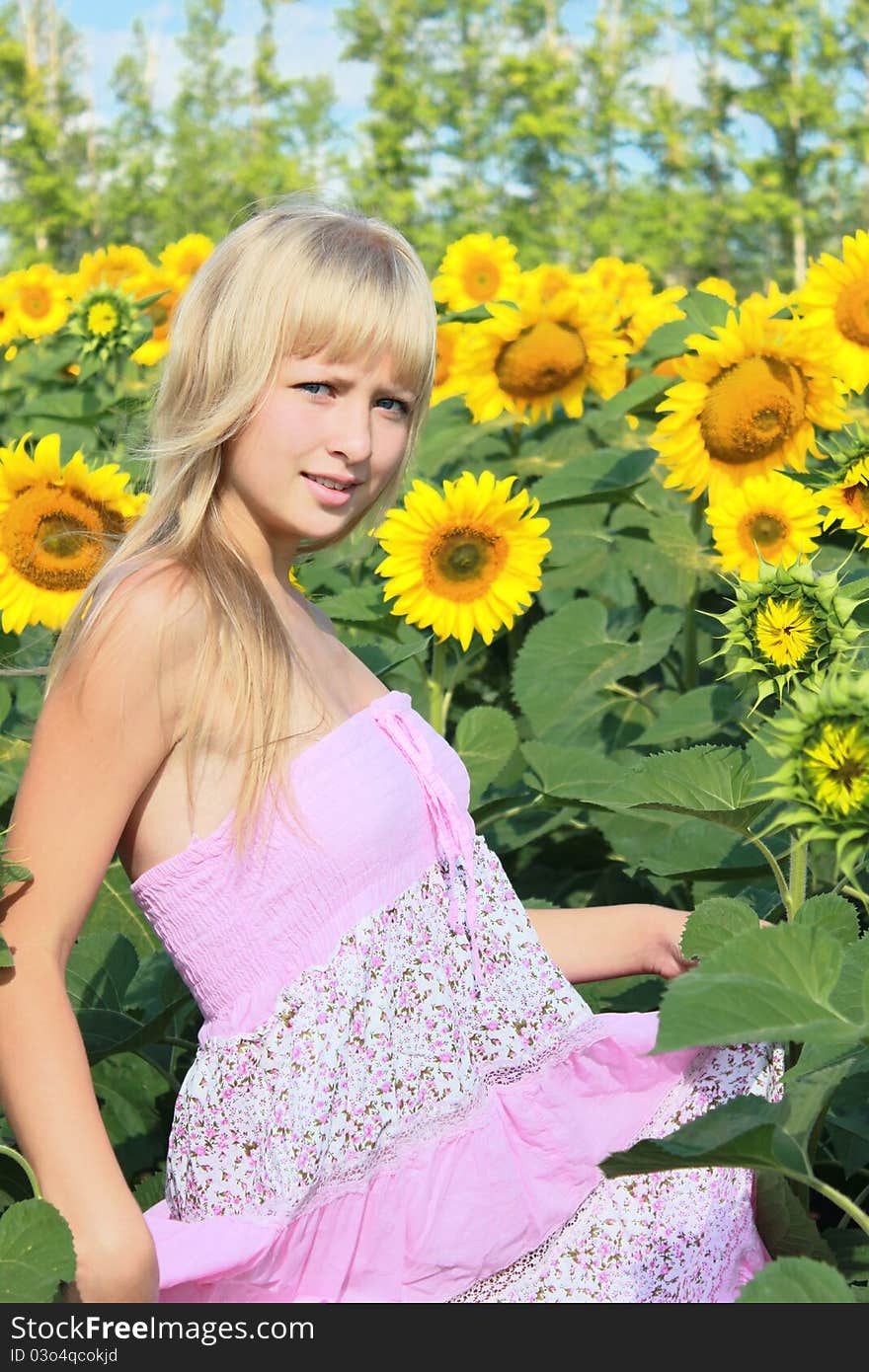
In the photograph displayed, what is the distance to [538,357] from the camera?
2.67m

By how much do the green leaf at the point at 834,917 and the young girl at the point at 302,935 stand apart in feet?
0.61

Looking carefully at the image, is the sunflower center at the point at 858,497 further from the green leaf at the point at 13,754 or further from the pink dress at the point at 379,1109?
the green leaf at the point at 13,754

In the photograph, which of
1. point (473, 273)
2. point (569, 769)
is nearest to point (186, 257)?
point (473, 273)

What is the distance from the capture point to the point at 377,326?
146cm

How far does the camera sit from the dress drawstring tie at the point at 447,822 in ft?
4.90

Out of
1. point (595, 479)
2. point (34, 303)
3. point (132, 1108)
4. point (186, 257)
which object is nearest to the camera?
point (132, 1108)

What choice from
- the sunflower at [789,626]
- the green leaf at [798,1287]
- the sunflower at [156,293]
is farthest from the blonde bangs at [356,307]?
the sunflower at [156,293]

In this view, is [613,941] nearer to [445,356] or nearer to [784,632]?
[784,632]

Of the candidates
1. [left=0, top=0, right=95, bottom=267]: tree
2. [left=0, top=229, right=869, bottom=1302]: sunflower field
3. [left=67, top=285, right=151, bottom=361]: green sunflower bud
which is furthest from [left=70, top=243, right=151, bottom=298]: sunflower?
[left=0, top=0, right=95, bottom=267]: tree

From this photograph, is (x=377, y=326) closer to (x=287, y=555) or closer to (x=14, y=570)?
(x=287, y=555)

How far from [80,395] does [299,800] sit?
1.71m

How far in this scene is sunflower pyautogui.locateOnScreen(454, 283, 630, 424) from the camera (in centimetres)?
268

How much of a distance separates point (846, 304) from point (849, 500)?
58 centimetres
